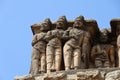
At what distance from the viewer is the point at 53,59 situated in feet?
51.3

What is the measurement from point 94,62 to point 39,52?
1.15 m

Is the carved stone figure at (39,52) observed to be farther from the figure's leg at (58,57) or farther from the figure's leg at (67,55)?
the figure's leg at (67,55)

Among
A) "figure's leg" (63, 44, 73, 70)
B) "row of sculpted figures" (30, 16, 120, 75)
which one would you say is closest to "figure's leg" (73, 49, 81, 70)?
"row of sculpted figures" (30, 16, 120, 75)

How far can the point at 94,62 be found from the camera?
1578cm

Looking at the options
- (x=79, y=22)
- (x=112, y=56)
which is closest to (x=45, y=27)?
(x=79, y=22)

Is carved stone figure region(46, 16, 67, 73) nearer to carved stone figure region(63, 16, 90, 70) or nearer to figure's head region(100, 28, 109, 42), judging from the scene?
carved stone figure region(63, 16, 90, 70)

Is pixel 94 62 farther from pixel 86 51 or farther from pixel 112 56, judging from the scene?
pixel 112 56

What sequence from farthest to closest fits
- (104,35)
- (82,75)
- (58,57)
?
(104,35)
(58,57)
(82,75)

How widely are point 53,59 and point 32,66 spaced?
49 centimetres

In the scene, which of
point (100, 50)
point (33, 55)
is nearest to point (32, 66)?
point (33, 55)

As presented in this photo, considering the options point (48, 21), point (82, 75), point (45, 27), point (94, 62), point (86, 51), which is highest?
point (48, 21)

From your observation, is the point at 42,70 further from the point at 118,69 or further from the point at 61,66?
the point at 118,69

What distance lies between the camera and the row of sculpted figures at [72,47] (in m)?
15.6

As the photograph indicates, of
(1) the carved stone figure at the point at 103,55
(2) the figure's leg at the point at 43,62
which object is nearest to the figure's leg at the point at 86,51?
(1) the carved stone figure at the point at 103,55
